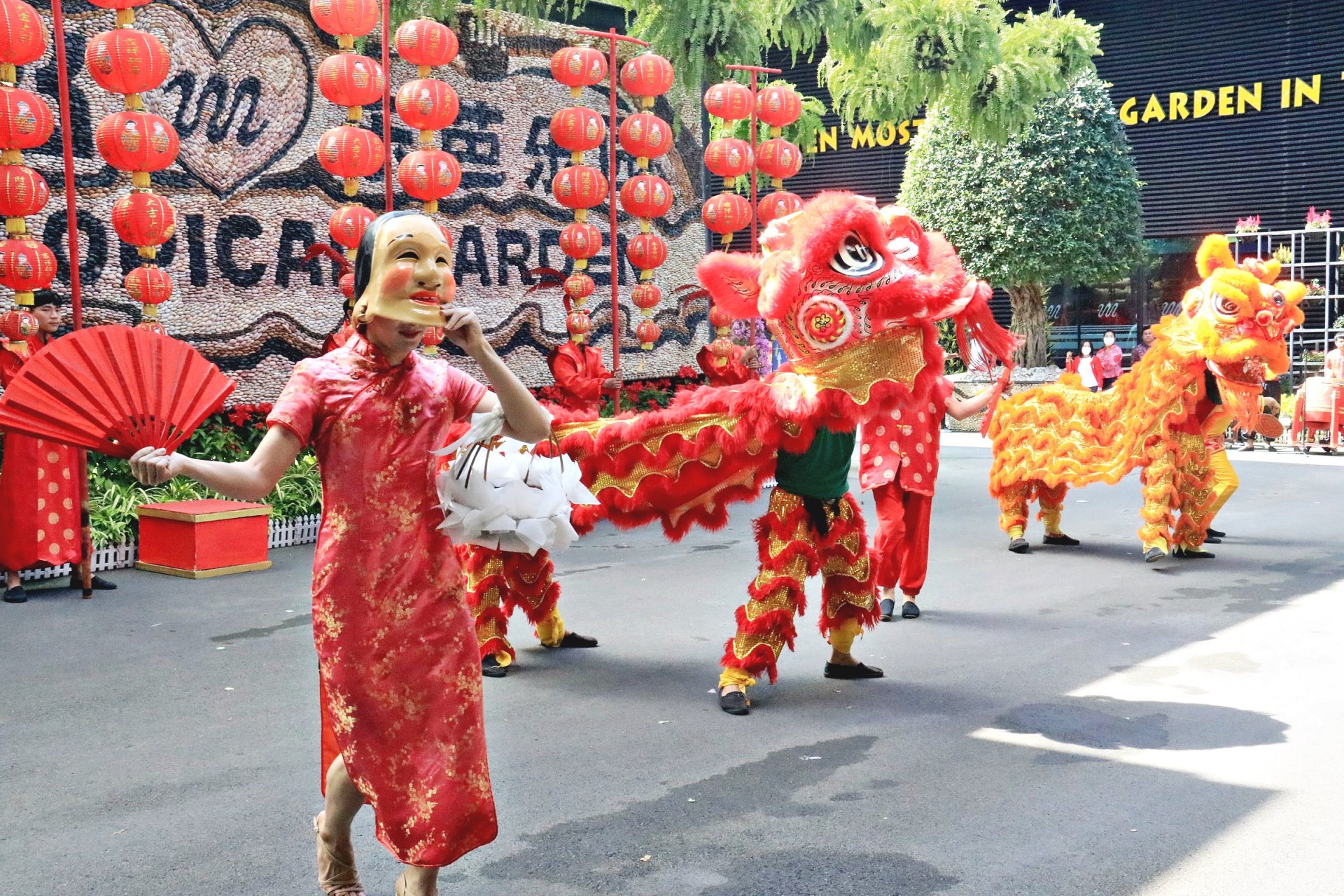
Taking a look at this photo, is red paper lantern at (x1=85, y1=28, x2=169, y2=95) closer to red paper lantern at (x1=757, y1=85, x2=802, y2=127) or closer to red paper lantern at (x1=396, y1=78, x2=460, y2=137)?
red paper lantern at (x1=396, y1=78, x2=460, y2=137)

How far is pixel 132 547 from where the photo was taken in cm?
738

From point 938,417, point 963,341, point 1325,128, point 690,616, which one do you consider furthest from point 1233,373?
point 1325,128

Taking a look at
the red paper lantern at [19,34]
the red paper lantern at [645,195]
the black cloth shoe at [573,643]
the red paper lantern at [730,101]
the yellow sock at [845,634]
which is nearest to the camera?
the yellow sock at [845,634]

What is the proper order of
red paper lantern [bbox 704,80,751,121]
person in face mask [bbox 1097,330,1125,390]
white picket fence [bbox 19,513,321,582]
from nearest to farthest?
white picket fence [bbox 19,513,321,582] → red paper lantern [bbox 704,80,751,121] → person in face mask [bbox 1097,330,1125,390]

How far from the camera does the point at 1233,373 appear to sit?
23.3 ft

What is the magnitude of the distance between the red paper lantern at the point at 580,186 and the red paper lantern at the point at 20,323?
3.56m

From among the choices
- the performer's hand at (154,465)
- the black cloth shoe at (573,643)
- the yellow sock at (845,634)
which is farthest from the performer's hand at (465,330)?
the black cloth shoe at (573,643)

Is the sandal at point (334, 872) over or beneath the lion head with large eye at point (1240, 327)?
beneath

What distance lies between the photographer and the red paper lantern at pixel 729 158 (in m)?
9.41

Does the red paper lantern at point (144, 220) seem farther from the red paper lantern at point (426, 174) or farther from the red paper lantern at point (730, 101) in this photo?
the red paper lantern at point (730, 101)

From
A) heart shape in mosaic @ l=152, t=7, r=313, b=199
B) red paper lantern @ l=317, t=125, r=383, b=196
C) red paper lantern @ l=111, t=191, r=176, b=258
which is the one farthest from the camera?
heart shape in mosaic @ l=152, t=7, r=313, b=199

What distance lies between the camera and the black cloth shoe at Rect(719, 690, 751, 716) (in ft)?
14.7

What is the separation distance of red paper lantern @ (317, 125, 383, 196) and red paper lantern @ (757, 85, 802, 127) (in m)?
3.53

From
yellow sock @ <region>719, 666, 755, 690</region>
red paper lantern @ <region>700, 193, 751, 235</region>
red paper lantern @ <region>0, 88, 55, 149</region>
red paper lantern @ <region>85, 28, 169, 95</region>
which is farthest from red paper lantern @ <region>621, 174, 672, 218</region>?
yellow sock @ <region>719, 666, 755, 690</region>
